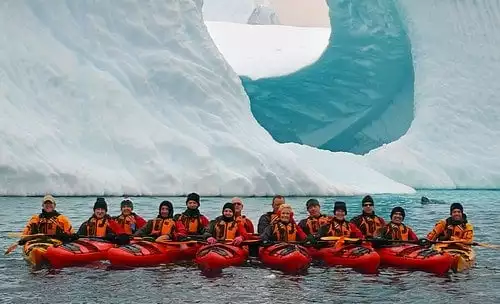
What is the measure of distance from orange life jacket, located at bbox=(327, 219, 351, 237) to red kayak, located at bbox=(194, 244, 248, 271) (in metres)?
1.40

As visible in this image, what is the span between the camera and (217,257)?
10.4 m

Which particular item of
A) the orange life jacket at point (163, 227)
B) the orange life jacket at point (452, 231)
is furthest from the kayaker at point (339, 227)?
the orange life jacket at point (163, 227)

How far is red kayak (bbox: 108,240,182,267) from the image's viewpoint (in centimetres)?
1045

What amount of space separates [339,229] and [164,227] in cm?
252

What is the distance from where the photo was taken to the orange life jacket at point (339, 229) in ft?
36.9

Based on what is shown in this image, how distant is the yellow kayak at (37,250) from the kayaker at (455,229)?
214 inches

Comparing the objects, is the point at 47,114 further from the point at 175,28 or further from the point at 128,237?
the point at 128,237

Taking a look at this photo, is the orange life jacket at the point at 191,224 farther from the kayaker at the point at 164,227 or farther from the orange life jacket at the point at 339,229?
the orange life jacket at the point at 339,229

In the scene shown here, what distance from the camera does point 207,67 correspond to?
2558cm

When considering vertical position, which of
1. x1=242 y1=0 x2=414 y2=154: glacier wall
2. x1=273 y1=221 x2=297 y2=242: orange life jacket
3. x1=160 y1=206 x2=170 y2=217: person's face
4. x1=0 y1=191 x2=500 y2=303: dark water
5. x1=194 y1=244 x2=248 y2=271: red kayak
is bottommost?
x1=0 y1=191 x2=500 y2=303: dark water

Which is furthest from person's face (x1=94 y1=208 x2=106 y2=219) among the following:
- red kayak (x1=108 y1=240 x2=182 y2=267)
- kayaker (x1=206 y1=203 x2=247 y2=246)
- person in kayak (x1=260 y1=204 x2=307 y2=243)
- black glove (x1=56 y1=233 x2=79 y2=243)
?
person in kayak (x1=260 y1=204 x2=307 y2=243)

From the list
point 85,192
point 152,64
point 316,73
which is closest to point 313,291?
point 85,192

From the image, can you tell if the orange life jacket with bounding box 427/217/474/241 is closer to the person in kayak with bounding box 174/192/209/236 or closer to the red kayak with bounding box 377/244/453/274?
the red kayak with bounding box 377/244/453/274

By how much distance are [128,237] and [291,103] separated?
30.1m
